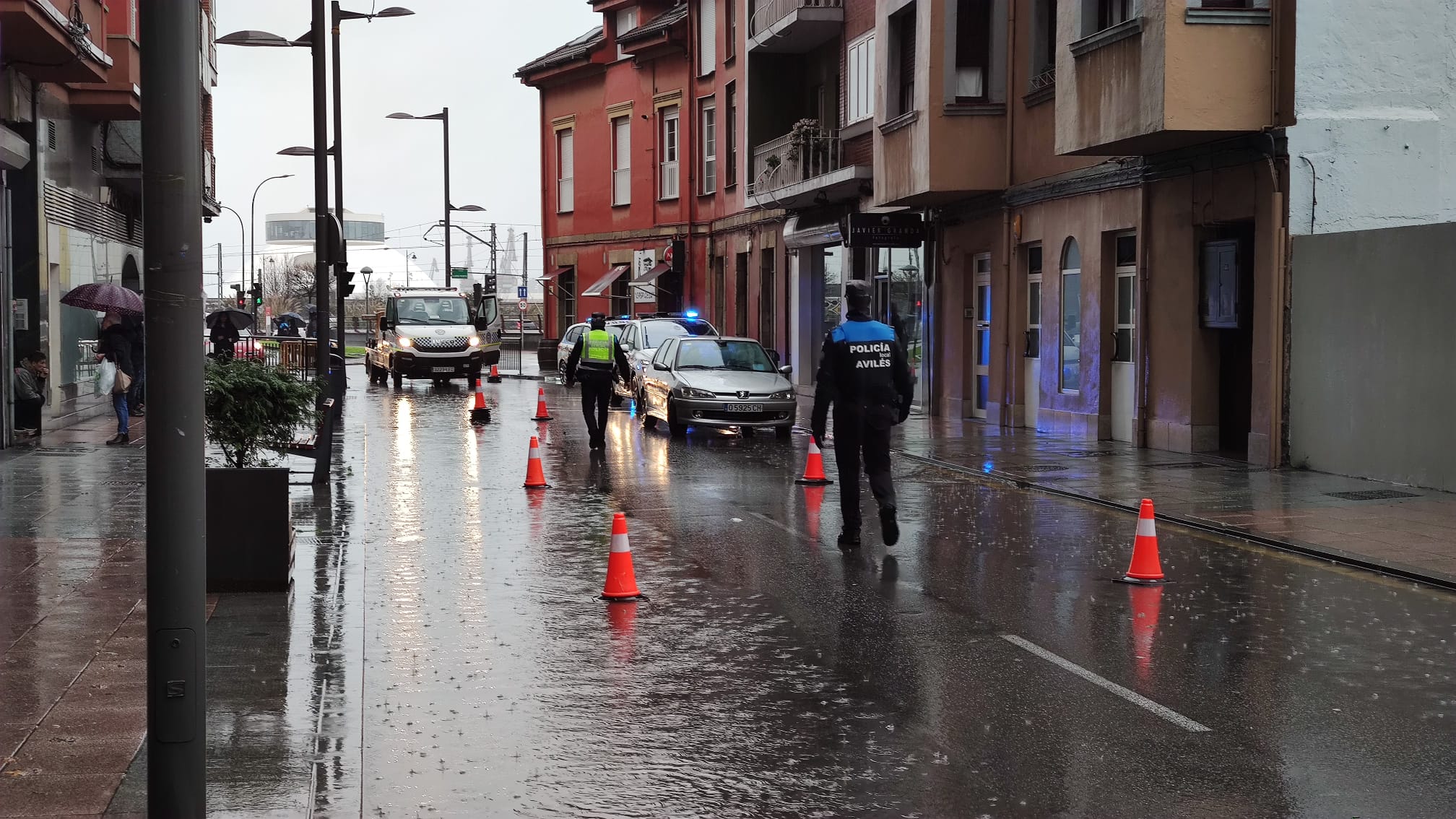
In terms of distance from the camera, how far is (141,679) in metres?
7.15

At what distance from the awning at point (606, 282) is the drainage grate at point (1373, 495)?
33.6 metres

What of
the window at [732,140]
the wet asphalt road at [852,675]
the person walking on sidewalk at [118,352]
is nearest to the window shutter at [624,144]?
the window at [732,140]

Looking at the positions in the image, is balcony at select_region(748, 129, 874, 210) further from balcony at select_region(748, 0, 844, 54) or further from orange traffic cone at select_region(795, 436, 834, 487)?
orange traffic cone at select_region(795, 436, 834, 487)

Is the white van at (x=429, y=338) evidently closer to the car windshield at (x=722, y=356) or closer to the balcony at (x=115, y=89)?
the balcony at (x=115, y=89)

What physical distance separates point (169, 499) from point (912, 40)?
24442mm

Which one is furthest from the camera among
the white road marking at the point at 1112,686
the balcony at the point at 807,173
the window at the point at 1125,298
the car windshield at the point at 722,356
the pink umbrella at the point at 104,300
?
the balcony at the point at 807,173

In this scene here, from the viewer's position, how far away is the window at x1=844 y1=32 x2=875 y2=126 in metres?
30.2

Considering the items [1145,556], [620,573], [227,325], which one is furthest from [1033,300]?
[227,325]

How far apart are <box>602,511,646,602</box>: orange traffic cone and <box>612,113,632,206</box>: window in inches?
1507

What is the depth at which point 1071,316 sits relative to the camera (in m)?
23.0

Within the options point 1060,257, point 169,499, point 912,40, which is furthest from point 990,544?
point 912,40

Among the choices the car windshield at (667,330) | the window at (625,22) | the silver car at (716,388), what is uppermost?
the window at (625,22)

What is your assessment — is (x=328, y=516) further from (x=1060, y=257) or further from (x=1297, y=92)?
(x=1060, y=257)

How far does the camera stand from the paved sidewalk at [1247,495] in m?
11.8
